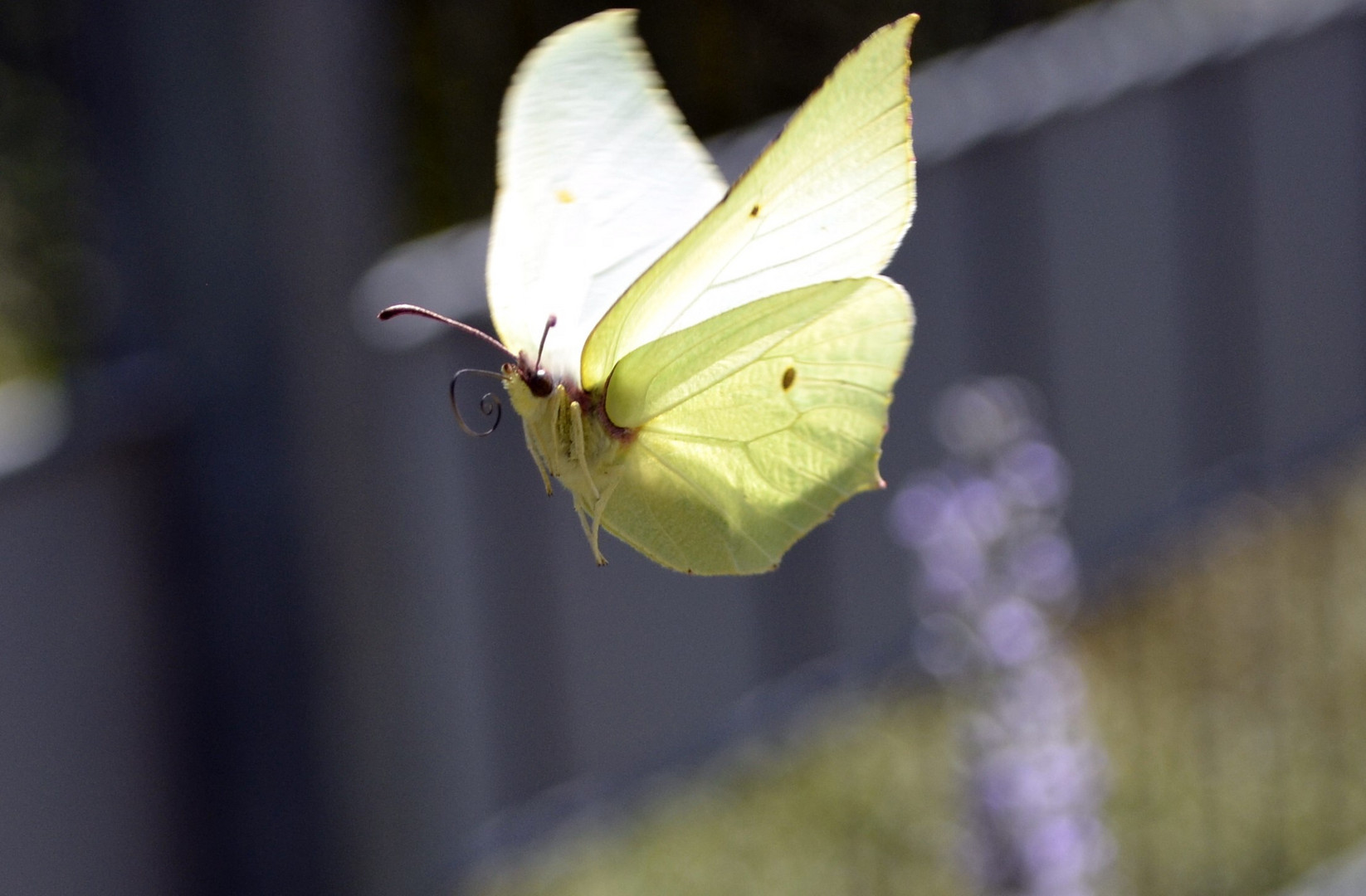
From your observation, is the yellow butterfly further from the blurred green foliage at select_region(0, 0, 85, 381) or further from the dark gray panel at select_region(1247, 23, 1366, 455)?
the dark gray panel at select_region(1247, 23, 1366, 455)

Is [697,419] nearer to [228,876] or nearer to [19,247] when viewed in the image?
[19,247]

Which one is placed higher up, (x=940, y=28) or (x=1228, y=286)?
(x=940, y=28)

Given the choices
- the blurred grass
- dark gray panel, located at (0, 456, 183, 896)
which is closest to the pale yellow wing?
dark gray panel, located at (0, 456, 183, 896)

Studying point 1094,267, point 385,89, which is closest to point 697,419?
point 385,89

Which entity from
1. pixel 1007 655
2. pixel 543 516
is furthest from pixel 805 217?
pixel 543 516

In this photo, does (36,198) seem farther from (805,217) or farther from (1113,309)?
(1113,309)
